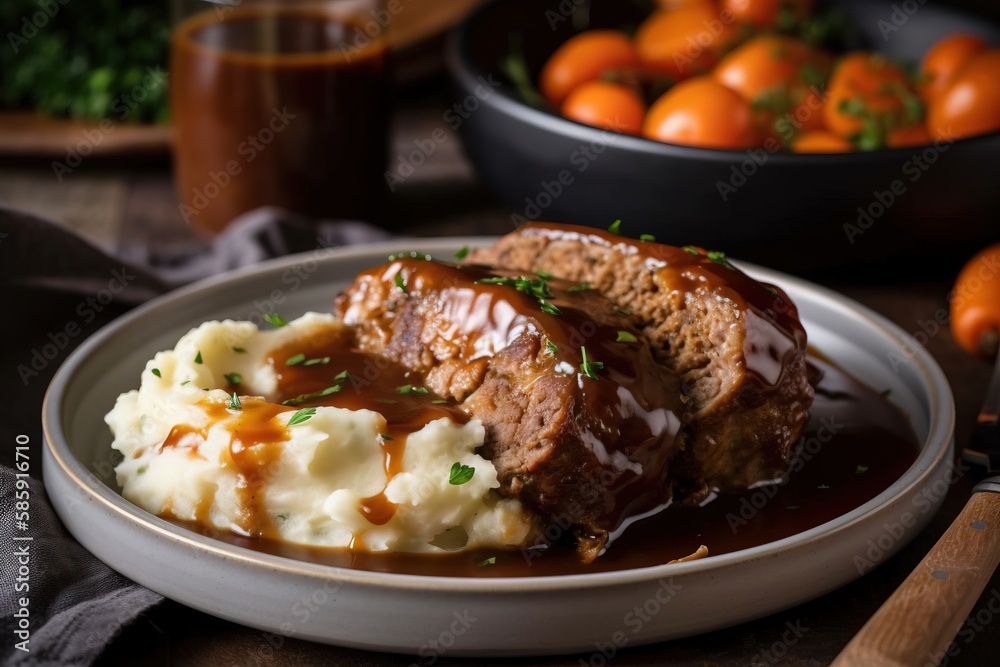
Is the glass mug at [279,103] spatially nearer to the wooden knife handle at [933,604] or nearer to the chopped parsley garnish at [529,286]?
the chopped parsley garnish at [529,286]

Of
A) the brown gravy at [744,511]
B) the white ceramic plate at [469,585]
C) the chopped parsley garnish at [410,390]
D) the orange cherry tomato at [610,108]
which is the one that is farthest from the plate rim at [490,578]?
the orange cherry tomato at [610,108]

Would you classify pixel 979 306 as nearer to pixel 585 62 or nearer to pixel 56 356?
pixel 585 62

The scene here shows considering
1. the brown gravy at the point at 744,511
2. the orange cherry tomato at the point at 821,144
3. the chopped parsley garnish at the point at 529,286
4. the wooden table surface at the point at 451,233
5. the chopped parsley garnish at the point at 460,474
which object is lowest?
the wooden table surface at the point at 451,233

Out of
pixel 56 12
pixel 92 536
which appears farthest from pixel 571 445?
pixel 56 12

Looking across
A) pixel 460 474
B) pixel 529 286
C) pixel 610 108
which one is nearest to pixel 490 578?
pixel 460 474

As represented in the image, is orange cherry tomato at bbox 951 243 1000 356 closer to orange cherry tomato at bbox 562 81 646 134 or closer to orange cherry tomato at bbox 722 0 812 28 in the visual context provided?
orange cherry tomato at bbox 562 81 646 134
